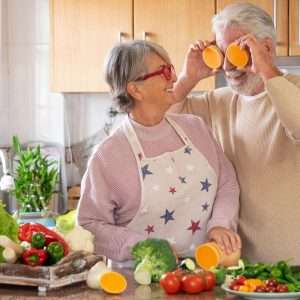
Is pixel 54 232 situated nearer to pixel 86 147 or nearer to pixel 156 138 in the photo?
pixel 156 138

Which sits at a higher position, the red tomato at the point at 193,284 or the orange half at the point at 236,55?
the orange half at the point at 236,55

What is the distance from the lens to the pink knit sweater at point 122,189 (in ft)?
7.61

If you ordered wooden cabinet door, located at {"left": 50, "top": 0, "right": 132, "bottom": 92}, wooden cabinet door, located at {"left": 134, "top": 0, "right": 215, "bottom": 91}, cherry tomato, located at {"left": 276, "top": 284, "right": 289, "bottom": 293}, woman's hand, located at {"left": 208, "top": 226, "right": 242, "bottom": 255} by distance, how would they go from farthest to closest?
wooden cabinet door, located at {"left": 50, "top": 0, "right": 132, "bottom": 92}
wooden cabinet door, located at {"left": 134, "top": 0, "right": 215, "bottom": 91}
woman's hand, located at {"left": 208, "top": 226, "right": 242, "bottom": 255}
cherry tomato, located at {"left": 276, "top": 284, "right": 289, "bottom": 293}

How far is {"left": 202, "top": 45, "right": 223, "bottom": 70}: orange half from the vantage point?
8.38 feet

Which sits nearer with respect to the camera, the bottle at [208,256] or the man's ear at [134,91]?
the bottle at [208,256]

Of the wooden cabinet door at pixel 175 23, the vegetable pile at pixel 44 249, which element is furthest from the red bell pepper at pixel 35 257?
the wooden cabinet door at pixel 175 23

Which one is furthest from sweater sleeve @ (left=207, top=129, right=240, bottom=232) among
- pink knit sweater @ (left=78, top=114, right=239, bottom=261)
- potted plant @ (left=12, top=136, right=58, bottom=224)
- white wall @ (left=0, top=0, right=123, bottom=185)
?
white wall @ (left=0, top=0, right=123, bottom=185)

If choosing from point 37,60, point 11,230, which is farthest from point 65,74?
point 11,230

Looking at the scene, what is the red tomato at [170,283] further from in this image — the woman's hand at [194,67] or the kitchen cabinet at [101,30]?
the kitchen cabinet at [101,30]

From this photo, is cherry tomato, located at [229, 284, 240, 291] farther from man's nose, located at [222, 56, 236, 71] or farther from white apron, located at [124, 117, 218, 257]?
man's nose, located at [222, 56, 236, 71]

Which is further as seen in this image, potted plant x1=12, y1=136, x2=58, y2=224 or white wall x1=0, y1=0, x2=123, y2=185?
white wall x1=0, y1=0, x2=123, y2=185

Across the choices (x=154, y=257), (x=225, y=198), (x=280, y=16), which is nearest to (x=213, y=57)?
(x=225, y=198)

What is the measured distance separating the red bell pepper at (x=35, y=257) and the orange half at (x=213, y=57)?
2.85 feet

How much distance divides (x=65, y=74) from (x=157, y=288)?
260 centimetres
